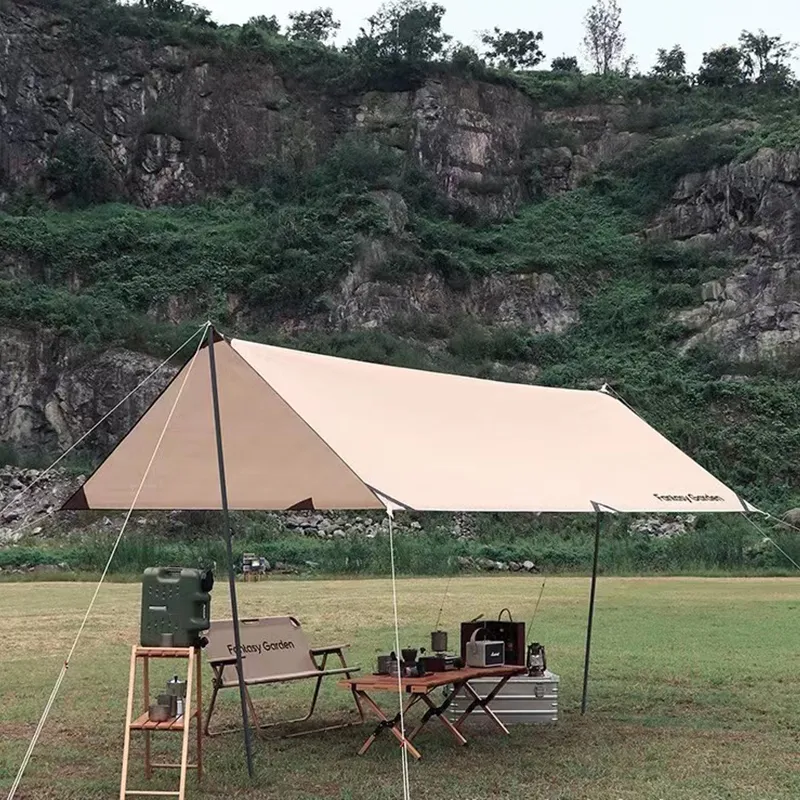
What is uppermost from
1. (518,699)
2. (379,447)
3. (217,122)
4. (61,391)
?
(217,122)

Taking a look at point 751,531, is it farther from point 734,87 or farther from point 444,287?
point 734,87

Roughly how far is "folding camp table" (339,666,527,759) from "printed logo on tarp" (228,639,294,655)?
2.78ft

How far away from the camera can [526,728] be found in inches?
293

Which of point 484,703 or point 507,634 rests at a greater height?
point 507,634

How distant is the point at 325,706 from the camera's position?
8.55 metres

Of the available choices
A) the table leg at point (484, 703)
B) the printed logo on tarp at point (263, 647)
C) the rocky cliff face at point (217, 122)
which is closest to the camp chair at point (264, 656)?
the printed logo on tarp at point (263, 647)

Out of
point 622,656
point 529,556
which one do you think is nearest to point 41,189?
point 529,556

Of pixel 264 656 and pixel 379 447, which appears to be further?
pixel 264 656

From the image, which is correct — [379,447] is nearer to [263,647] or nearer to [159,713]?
[159,713]

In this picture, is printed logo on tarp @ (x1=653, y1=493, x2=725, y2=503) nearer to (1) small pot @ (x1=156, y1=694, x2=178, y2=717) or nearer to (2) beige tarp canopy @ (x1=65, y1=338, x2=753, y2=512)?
(2) beige tarp canopy @ (x1=65, y1=338, x2=753, y2=512)

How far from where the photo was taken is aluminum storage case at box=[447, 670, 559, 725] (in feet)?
24.5

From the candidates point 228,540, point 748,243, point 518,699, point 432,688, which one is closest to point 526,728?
point 518,699

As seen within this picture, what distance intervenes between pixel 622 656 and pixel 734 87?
52.7 meters

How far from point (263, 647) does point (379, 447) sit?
76.0 inches
